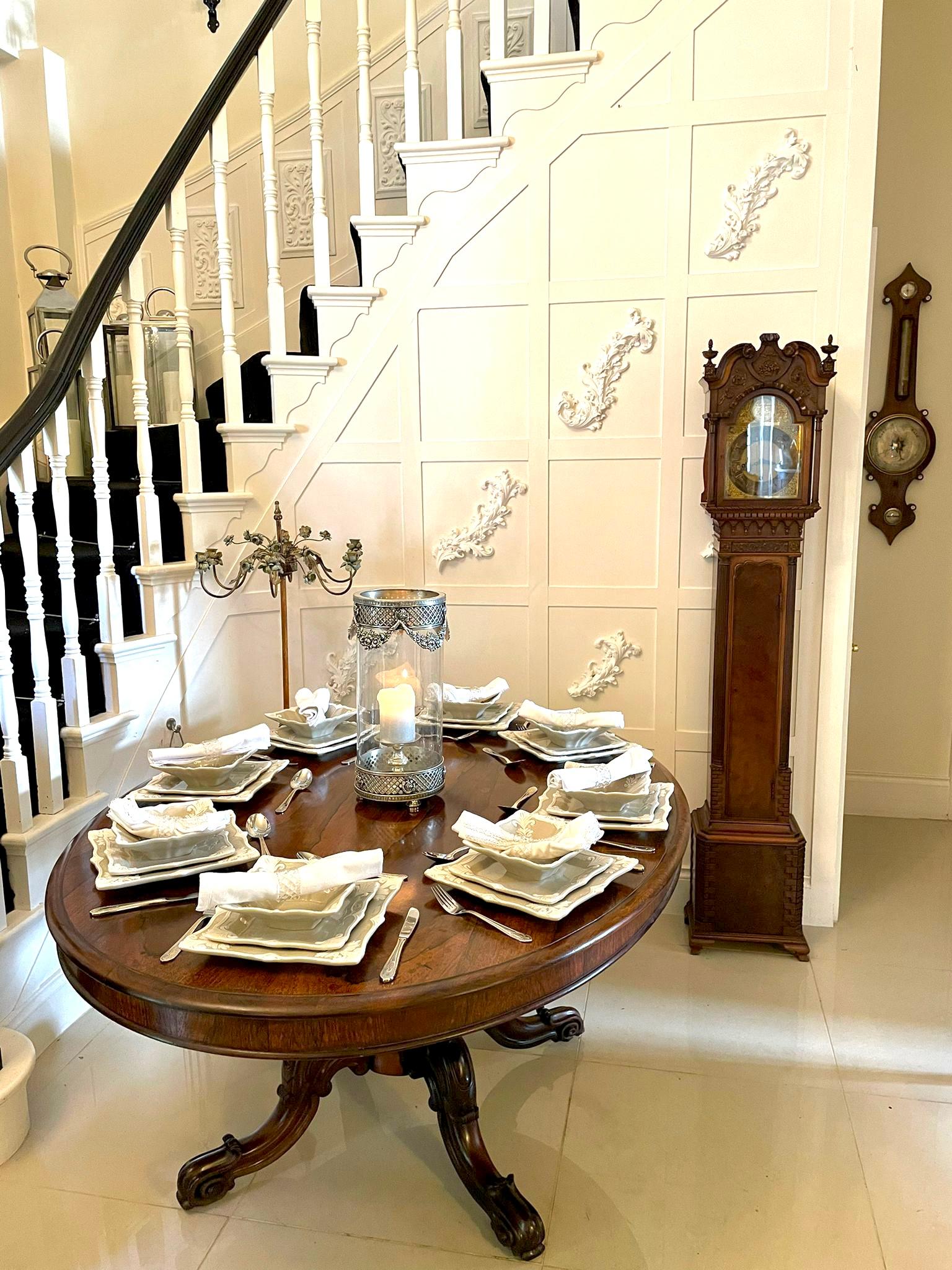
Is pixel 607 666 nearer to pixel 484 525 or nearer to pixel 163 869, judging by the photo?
pixel 484 525

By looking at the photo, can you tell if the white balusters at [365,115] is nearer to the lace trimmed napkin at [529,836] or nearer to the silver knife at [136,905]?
the lace trimmed napkin at [529,836]

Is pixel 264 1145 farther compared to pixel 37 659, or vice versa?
pixel 37 659

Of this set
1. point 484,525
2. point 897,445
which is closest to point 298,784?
point 484,525

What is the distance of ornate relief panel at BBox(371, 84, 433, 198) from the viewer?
3.64 m

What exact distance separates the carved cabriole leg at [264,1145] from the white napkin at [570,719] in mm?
809

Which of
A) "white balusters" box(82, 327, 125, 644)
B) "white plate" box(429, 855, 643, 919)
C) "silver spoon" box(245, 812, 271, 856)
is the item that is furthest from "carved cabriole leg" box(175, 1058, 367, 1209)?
"white balusters" box(82, 327, 125, 644)

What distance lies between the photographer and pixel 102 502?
2.43m

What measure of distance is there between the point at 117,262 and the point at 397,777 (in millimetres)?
1712

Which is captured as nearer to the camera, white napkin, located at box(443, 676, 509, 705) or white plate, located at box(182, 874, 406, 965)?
white plate, located at box(182, 874, 406, 965)

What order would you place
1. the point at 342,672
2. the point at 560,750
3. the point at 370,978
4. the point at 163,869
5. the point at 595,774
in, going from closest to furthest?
the point at 370,978
the point at 163,869
the point at 595,774
the point at 560,750
the point at 342,672

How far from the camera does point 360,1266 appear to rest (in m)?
1.58

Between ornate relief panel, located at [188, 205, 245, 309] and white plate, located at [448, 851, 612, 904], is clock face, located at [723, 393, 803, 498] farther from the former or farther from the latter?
Result: ornate relief panel, located at [188, 205, 245, 309]

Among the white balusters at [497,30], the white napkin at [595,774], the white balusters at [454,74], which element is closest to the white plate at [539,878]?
the white napkin at [595,774]

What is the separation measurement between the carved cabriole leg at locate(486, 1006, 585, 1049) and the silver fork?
0.99 metres
